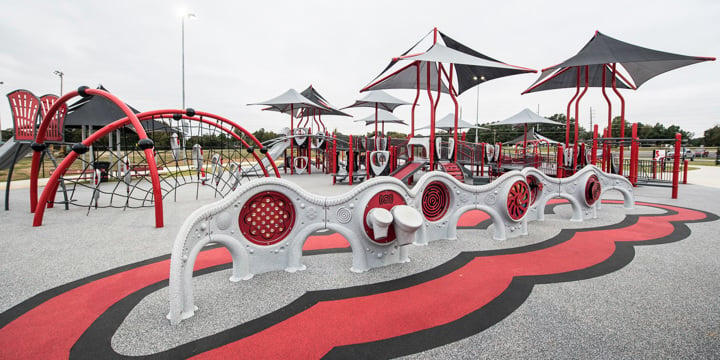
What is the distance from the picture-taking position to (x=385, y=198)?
3686mm

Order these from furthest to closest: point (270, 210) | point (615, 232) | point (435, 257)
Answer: point (615, 232) → point (435, 257) → point (270, 210)

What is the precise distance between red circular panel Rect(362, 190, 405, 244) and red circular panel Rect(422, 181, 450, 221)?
0.84 meters

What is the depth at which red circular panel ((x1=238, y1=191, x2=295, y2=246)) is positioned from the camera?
3199 mm

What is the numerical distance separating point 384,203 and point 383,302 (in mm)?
1213

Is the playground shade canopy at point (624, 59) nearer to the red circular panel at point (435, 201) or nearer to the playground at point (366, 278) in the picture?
the playground at point (366, 278)

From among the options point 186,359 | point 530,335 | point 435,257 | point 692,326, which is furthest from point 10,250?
point 692,326

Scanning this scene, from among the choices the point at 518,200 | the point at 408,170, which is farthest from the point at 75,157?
the point at 408,170

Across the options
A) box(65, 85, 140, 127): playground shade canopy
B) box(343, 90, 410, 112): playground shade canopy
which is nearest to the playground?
box(65, 85, 140, 127): playground shade canopy

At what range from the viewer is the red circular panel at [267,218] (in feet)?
10.5

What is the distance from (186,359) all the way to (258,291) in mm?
1001

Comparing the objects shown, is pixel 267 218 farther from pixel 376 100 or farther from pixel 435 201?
pixel 376 100

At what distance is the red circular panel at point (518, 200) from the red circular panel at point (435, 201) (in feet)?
3.24

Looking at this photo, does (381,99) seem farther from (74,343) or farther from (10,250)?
(74,343)

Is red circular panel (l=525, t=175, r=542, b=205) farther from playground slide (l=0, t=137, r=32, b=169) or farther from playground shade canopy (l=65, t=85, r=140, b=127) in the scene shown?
playground shade canopy (l=65, t=85, r=140, b=127)
